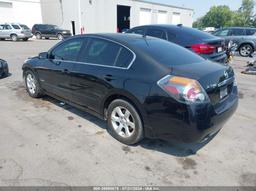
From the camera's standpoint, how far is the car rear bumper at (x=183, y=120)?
2721mm

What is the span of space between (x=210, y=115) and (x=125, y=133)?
1255 millimetres

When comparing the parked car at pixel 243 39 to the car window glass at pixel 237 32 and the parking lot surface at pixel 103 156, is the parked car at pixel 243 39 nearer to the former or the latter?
the car window glass at pixel 237 32

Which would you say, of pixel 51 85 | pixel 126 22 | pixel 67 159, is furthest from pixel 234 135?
pixel 126 22

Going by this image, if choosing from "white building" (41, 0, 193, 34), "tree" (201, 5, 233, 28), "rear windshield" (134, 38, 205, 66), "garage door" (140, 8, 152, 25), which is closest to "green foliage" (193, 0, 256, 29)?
"tree" (201, 5, 233, 28)

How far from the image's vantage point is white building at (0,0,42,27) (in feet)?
97.7

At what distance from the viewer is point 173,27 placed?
22.6 ft

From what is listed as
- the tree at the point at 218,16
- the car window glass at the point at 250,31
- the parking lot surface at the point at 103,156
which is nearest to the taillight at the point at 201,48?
the parking lot surface at the point at 103,156

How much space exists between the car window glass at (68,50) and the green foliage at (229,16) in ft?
346

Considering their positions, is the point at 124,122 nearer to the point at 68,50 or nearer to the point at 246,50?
the point at 68,50

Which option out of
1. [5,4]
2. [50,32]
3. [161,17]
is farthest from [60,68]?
[161,17]

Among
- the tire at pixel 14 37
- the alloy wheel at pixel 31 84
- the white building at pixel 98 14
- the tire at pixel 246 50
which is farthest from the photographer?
the white building at pixel 98 14

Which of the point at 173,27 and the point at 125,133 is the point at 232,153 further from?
the point at 173,27

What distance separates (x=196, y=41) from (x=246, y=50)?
324 inches

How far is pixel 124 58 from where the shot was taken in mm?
3338
